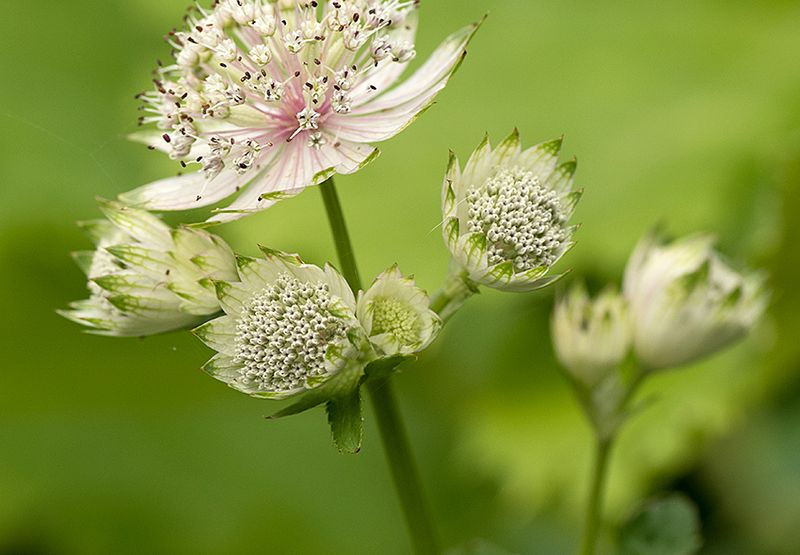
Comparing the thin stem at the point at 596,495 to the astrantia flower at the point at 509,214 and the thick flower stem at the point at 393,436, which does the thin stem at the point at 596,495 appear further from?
the astrantia flower at the point at 509,214

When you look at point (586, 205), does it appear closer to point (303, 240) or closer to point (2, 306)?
point (303, 240)

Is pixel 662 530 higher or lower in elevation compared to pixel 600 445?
lower

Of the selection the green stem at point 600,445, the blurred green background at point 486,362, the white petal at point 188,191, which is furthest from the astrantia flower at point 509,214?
the blurred green background at point 486,362

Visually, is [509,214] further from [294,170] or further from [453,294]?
[294,170]

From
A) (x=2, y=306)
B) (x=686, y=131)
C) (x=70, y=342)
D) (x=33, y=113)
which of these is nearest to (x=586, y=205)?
(x=686, y=131)

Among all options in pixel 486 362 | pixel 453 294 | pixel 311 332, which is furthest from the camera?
pixel 486 362

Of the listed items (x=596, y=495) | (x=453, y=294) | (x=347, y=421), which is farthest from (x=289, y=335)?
(x=596, y=495)
